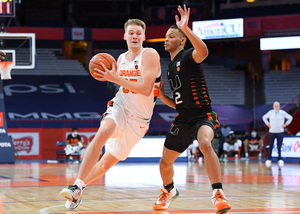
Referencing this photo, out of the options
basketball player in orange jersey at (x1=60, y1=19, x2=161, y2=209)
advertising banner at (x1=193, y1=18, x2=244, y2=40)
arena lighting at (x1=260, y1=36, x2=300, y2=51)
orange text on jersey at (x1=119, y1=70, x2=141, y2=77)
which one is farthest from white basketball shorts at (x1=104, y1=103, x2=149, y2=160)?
advertising banner at (x1=193, y1=18, x2=244, y2=40)

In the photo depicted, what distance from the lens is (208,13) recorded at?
1284 inches

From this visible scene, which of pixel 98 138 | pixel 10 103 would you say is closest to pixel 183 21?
pixel 98 138

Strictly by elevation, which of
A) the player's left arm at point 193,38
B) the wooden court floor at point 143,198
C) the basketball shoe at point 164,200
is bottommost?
the wooden court floor at point 143,198

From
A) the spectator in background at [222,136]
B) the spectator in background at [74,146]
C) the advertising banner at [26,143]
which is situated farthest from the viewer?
the advertising banner at [26,143]

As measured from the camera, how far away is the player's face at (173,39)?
6.28 meters

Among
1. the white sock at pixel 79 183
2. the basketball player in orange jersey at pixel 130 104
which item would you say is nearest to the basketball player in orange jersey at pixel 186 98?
the basketball player in orange jersey at pixel 130 104

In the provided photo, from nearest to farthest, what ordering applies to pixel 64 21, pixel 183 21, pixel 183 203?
pixel 183 21 → pixel 183 203 → pixel 64 21

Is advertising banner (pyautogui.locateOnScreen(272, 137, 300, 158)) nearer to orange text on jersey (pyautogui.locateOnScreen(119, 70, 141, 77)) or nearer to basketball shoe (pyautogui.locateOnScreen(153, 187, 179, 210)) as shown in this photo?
basketball shoe (pyautogui.locateOnScreen(153, 187, 179, 210))

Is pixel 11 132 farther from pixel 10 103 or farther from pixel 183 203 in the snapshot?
pixel 183 203

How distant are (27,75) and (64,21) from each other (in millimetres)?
7859

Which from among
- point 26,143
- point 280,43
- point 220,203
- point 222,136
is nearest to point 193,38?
point 220,203

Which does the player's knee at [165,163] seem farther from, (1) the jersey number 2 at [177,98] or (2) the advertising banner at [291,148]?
(2) the advertising banner at [291,148]

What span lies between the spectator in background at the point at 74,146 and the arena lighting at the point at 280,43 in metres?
11.8

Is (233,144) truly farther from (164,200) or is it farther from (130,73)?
(130,73)
